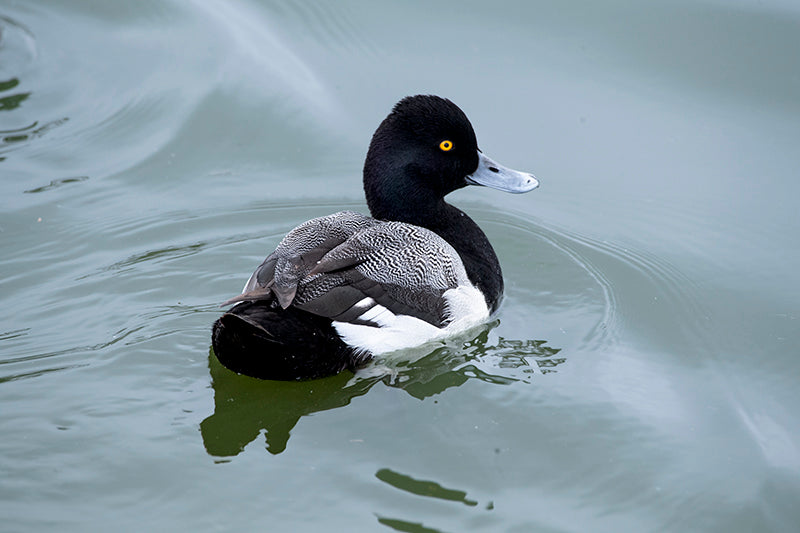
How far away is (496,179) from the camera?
611cm

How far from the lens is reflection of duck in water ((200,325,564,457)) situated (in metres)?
4.79

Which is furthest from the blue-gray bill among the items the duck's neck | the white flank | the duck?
the white flank

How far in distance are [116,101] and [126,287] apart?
253 centimetres

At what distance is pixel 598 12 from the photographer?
324 inches

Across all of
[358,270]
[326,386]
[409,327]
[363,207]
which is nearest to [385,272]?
[358,270]

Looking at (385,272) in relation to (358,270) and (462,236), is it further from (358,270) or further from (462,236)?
(462,236)

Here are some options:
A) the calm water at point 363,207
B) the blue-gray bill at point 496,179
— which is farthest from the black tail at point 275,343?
the blue-gray bill at point 496,179

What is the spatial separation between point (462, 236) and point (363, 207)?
134cm

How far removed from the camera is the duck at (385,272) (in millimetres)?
4812

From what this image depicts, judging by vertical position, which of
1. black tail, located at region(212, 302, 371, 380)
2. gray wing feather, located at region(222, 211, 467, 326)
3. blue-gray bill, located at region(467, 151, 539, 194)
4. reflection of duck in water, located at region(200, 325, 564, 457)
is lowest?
reflection of duck in water, located at region(200, 325, 564, 457)

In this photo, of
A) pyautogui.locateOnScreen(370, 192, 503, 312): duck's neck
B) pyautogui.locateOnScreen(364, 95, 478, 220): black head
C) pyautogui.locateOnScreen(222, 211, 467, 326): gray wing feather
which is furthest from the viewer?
pyautogui.locateOnScreen(370, 192, 503, 312): duck's neck

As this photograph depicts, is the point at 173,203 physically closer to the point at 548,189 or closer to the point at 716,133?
the point at 548,189

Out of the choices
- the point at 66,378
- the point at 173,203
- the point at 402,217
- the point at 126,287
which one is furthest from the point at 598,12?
the point at 66,378

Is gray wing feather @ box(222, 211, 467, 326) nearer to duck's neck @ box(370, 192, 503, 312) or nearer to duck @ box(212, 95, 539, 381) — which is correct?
duck @ box(212, 95, 539, 381)
